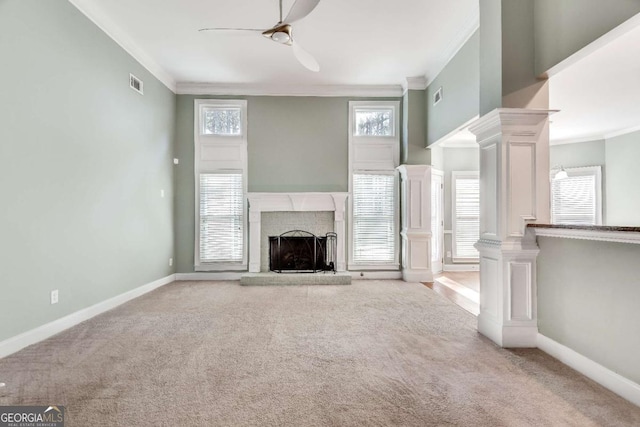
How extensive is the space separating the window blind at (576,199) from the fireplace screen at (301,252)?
600cm

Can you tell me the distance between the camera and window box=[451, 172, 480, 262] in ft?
23.9

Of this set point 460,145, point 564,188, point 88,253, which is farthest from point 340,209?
point 564,188

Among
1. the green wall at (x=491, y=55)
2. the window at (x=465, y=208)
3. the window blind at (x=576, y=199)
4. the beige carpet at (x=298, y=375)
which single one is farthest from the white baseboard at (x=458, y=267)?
the green wall at (x=491, y=55)

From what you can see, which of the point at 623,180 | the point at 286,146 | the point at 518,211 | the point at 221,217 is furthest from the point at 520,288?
the point at 623,180

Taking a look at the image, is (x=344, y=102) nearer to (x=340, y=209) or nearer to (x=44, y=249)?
(x=340, y=209)

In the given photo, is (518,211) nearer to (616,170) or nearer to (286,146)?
(286,146)

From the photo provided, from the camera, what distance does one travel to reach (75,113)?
3.53 m

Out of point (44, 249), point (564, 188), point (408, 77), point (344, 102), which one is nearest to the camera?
point (44, 249)

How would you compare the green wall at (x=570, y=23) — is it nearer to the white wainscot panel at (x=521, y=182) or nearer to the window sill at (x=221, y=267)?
the white wainscot panel at (x=521, y=182)

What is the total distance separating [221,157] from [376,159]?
2.90 metres

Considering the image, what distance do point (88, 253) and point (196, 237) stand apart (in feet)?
7.84

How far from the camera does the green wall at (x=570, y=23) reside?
6.83 feet

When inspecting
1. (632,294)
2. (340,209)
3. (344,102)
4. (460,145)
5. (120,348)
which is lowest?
(120,348)

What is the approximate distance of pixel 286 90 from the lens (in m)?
6.13
